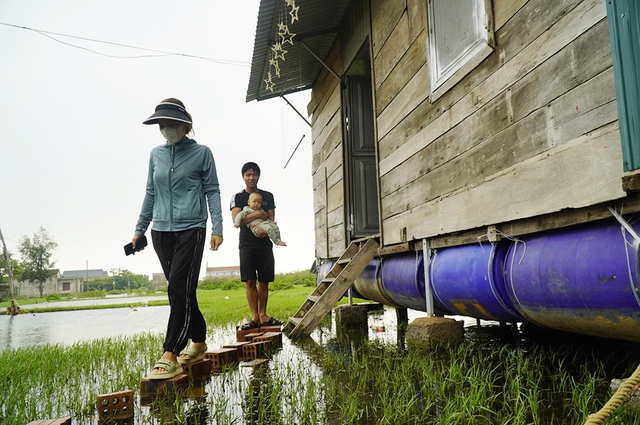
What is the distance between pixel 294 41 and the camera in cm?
688

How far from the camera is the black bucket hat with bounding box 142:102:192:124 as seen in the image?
3357 mm

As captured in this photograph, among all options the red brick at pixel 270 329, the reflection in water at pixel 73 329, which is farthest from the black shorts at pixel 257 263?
the reflection in water at pixel 73 329

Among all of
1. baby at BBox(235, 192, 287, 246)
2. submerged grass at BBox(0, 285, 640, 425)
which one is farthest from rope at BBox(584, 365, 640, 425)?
baby at BBox(235, 192, 287, 246)

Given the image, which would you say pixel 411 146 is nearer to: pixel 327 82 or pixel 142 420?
pixel 142 420

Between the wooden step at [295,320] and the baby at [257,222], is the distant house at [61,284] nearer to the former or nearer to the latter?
the baby at [257,222]

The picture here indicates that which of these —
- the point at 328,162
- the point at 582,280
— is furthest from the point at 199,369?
the point at 328,162

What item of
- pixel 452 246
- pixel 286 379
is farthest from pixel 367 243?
pixel 286 379

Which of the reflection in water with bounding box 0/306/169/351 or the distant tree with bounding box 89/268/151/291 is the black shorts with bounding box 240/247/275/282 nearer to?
the reflection in water with bounding box 0/306/169/351

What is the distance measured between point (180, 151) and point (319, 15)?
4.02 m

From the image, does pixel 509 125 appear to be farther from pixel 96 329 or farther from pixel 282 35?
pixel 96 329

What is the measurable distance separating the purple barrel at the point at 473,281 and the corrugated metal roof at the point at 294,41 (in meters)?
3.36

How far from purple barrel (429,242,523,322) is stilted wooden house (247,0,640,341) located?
13 millimetres

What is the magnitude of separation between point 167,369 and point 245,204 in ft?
10.9

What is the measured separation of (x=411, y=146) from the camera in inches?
172
